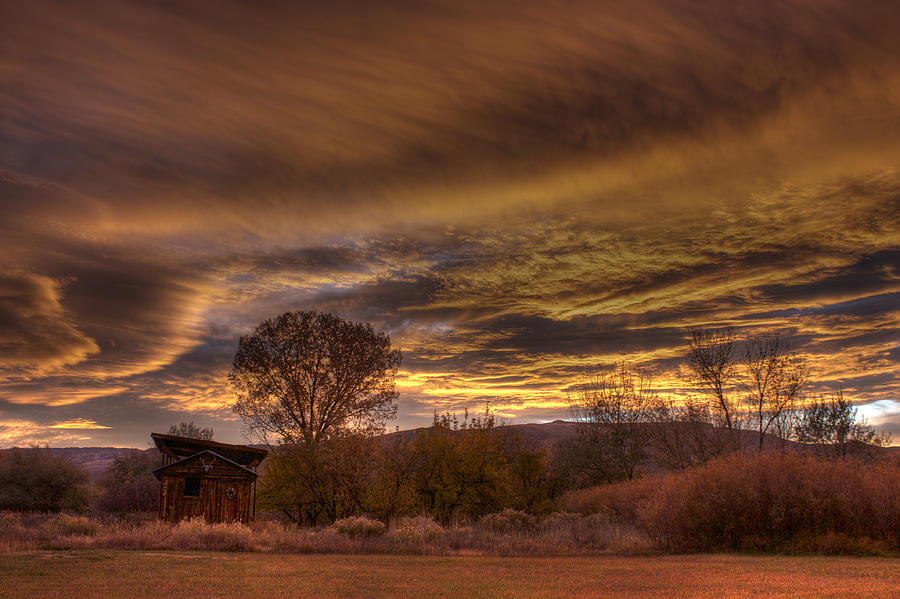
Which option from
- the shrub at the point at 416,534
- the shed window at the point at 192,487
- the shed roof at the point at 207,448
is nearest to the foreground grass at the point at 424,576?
the shrub at the point at 416,534

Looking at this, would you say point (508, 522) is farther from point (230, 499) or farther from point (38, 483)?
point (38, 483)

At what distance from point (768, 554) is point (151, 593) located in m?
15.3

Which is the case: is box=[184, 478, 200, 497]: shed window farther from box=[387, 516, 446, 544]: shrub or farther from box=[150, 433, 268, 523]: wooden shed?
box=[387, 516, 446, 544]: shrub

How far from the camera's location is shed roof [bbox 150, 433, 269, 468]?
104ft

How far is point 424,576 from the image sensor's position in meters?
10.9

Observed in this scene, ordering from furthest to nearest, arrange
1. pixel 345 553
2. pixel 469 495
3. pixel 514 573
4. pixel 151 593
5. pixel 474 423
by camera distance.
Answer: pixel 474 423, pixel 469 495, pixel 345 553, pixel 514 573, pixel 151 593

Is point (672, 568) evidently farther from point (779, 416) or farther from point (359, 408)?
point (779, 416)

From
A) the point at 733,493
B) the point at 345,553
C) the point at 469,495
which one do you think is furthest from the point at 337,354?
the point at 733,493

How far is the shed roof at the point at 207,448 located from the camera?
31.7 metres

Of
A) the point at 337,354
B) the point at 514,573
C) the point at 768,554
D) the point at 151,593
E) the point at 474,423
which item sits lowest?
the point at 768,554

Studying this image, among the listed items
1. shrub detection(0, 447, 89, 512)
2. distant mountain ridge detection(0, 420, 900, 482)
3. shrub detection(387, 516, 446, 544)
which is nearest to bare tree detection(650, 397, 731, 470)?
distant mountain ridge detection(0, 420, 900, 482)

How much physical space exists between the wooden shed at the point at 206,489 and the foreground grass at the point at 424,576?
1411cm

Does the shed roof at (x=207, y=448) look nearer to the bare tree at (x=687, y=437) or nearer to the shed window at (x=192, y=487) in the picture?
the shed window at (x=192, y=487)

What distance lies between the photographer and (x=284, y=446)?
29.4 metres
